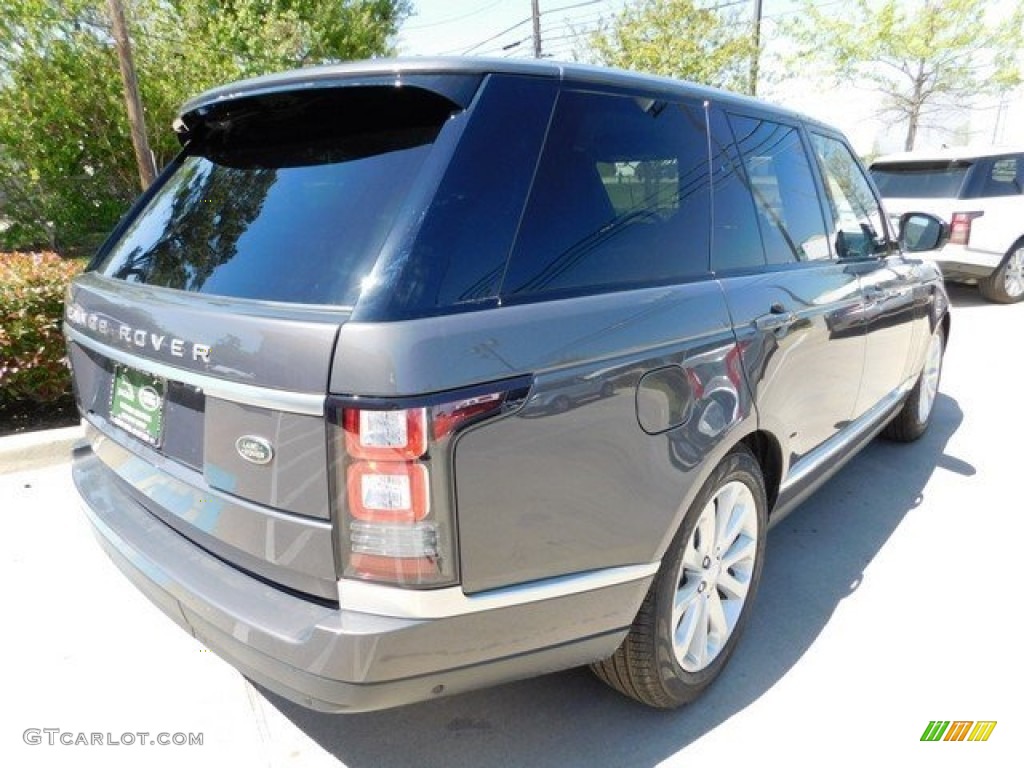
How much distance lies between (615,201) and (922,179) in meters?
8.76

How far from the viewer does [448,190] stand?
1471 mm

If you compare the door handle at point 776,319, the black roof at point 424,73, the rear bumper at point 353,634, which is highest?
the black roof at point 424,73

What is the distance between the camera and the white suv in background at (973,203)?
8.20m

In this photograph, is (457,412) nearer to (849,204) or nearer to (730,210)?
(730,210)

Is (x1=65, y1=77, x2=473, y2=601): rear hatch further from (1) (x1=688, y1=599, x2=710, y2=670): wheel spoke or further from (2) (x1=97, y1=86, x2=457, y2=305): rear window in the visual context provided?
(1) (x1=688, y1=599, x2=710, y2=670): wheel spoke

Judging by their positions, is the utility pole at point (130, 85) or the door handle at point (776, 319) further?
the utility pole at point (130, 85)

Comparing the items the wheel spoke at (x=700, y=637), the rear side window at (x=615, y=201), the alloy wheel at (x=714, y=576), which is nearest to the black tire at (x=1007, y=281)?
the alloy wheel at (x=714, y=576)

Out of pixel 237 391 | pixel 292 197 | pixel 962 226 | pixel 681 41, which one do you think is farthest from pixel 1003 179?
pixel 237 391

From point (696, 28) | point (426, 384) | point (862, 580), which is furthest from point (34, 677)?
point (696, 28)

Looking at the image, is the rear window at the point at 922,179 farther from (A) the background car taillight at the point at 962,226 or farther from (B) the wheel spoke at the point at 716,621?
(B) the wheel spoke at the point at 716,621

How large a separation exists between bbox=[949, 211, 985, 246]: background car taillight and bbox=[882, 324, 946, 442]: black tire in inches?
190

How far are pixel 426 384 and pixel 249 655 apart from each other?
81cm

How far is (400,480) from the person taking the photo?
135 cm

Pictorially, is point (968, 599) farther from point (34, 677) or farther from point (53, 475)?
point (53, 475)
